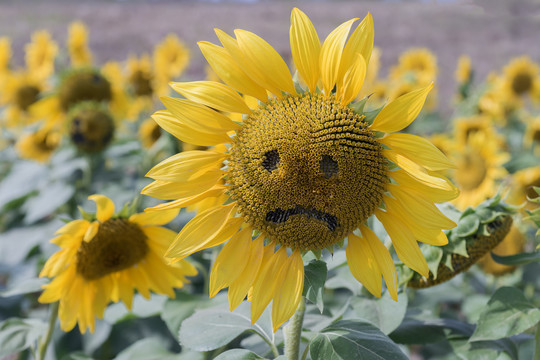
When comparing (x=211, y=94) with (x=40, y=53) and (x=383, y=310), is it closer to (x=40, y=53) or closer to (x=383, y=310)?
(x=383, y=310)

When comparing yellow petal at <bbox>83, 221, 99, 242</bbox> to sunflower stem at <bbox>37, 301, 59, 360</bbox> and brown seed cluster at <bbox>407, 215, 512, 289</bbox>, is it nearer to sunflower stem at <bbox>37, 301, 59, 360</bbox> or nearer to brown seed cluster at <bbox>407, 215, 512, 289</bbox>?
sunflower stem at <bbox>37, 301, 59, 360</bbox>

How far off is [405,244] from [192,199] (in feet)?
1.40

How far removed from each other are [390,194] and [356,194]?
0.26 feet

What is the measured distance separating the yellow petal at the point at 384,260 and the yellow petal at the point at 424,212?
0.09 m

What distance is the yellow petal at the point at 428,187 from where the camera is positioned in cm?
94

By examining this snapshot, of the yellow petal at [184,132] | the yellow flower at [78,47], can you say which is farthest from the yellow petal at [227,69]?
the yellow flower at [78,47]

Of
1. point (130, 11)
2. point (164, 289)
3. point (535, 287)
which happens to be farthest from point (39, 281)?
point (130, 11)

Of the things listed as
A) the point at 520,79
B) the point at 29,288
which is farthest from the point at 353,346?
the point at 520,79

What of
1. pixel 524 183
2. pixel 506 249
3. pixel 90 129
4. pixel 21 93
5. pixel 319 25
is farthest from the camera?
pixel 319 25

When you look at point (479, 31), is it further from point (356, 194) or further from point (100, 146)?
point (356, 194)

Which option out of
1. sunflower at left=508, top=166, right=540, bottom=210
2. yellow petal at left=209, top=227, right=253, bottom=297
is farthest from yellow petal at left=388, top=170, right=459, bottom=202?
sunflower at left=508, top=166, right=540, bottom=210

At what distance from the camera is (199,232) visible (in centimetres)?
104

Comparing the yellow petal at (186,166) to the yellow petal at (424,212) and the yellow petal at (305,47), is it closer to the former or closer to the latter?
the yellow petal at (305,47)

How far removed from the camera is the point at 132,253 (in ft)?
4.81
